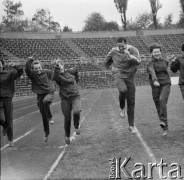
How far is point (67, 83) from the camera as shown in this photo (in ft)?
23.1

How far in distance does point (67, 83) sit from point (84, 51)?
3479 cm

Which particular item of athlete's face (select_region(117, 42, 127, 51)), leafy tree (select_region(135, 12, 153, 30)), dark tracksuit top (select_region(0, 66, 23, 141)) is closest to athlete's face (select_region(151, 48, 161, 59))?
athlete's face (select_region(117, 42, 127, 51))

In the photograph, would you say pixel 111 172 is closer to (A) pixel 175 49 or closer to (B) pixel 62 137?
(B) pixel 62 137

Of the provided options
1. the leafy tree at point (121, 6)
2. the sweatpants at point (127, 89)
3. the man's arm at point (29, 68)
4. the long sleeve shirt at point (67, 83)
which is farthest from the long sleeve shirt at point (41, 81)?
the leafy tree at point (121, 6)

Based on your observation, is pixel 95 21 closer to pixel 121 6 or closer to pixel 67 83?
pixel 121 6

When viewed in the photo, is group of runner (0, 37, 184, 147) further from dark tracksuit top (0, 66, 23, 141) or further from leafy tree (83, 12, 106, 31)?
leafy tree (83, 12, 106, 31)

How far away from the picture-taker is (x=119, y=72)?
7488 millimetres

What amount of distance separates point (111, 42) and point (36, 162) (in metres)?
38.0

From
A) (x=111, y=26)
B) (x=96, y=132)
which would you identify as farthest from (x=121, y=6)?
(x=96, y=132)

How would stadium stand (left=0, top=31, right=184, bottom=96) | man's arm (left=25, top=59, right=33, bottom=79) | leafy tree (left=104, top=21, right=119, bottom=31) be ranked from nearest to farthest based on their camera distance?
man's arm (left=25, top=59, right=33, bottom=79) < stadium stand (left=0, top=31, right=184, bottom=96) < leafy tree (left=104, top=21, right=119, bottom=31)

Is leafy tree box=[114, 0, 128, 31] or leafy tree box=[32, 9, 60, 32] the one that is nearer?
leafy tree box=[114, 0, 128, 31]

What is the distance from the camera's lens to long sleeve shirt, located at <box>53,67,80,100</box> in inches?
272

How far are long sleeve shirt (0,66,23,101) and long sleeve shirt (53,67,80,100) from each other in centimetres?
75

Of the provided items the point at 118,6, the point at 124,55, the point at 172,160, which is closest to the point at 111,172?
the point at 172,160
